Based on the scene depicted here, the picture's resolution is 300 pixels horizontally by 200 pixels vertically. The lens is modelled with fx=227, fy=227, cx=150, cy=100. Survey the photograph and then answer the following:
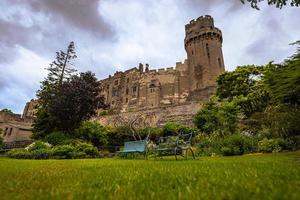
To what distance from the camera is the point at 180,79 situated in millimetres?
58125

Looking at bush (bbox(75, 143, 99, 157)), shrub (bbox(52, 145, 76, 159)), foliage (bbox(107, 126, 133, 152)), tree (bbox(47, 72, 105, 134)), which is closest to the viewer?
shrub (bbox(52, 145, 76, 159))

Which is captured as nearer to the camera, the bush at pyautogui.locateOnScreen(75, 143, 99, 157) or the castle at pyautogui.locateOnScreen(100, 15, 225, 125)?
the bush at pyautogui.locateOnScreen(75, 143, 99, 157)

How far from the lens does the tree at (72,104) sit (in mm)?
20234

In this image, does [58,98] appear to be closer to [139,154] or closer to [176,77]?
[139,154]

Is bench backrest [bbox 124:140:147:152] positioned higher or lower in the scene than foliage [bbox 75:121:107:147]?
lower

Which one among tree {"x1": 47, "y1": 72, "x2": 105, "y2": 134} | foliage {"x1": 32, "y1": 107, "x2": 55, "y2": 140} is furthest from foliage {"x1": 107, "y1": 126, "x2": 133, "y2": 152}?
foliage {"x1": 32, "y1": 107, "x2": 55, "y2": 140}

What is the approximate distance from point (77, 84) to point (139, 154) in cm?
1103

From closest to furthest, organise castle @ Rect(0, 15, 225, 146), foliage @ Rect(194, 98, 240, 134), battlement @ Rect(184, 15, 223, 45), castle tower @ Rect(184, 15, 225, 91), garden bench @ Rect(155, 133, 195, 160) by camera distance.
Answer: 1. garden bench @ Rect(155, 133, 195, 160)
2. foliage @ Rect(194, 98, 240, 134)
3. castle @ Rect(0, 15, 225, 146)
4. castle tower @ Rect(184, 15, 225, 91)
5. battlement @ Rect(184, 15, 223, 45)

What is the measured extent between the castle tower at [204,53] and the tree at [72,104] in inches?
1281

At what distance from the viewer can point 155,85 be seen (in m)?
58.5

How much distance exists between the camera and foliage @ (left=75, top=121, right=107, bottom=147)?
2140cm

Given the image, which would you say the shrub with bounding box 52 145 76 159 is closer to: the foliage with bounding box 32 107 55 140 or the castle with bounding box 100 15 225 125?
the foliage with bounding box 32 107 55 140

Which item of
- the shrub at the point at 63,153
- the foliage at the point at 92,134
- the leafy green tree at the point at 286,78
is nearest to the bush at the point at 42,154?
the shrub at the point at 63,153

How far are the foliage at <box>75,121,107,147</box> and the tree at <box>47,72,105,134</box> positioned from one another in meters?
0.70
